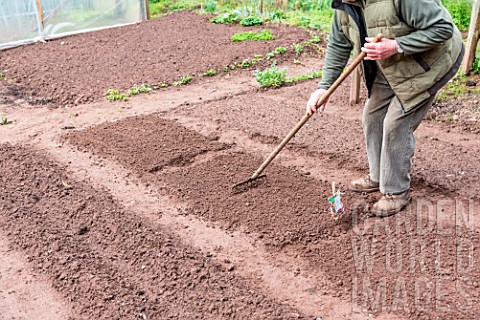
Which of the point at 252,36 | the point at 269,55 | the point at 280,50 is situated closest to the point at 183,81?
the point at 269,55

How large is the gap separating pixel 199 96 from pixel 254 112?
113 centimetres

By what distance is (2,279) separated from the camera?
3184 millimetres

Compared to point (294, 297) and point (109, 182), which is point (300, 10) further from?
point (294, 297)

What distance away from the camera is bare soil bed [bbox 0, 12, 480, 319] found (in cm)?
285

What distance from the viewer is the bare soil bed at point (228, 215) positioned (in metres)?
2.85

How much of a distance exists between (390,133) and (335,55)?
628mm

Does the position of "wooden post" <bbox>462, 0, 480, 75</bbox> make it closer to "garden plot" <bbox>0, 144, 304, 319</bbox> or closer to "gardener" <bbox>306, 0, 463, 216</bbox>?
"gardener" <bbox>306, 0, 463, 216</bbox>

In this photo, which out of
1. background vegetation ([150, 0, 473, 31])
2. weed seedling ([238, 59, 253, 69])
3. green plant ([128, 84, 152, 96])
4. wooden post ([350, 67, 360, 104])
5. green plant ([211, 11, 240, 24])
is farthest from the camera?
green plant ([211, 11, 240, 24])

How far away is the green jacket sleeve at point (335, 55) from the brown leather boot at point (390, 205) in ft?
2.76

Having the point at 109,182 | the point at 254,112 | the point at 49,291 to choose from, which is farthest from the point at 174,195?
the point at 254,112

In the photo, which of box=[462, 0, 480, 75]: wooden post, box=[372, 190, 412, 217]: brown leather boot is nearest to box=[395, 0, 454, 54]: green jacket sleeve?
box=[372, 190, 412, 217]: brown leather boot

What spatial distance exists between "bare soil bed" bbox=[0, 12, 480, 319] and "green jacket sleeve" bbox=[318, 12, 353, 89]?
2.80 ft

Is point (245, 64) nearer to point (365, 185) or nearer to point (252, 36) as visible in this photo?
point (252, 36)

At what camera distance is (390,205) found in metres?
3.49
